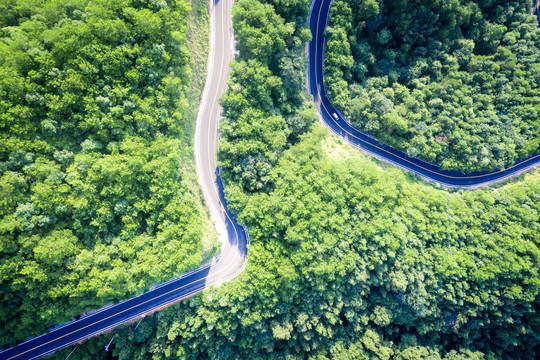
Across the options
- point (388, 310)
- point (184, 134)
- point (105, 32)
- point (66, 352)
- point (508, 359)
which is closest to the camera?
point (105, 32)

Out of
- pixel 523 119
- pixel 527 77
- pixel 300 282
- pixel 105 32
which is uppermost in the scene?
pixel 527 77

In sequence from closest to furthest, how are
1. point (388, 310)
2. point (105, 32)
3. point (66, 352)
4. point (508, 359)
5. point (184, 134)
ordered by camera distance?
1. point (105, 32)
2. point (66, 352)
3. point (184, 134)
4. point (388, 310)
5. point (508, 359)

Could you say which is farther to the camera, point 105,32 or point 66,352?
point 66,352

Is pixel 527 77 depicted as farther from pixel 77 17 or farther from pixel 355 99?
pixel 77 17

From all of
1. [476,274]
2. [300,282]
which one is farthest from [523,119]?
[300,282]

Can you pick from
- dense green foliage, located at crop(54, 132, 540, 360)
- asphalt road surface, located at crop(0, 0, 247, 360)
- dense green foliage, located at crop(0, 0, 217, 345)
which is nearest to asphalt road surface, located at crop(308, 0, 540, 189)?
dense green foliage, located at crop(54, 132, 540, 360)

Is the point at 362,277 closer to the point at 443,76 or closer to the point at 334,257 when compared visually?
the point at 334,257

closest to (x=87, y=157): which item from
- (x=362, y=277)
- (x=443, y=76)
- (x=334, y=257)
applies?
(x=334, y=257)
